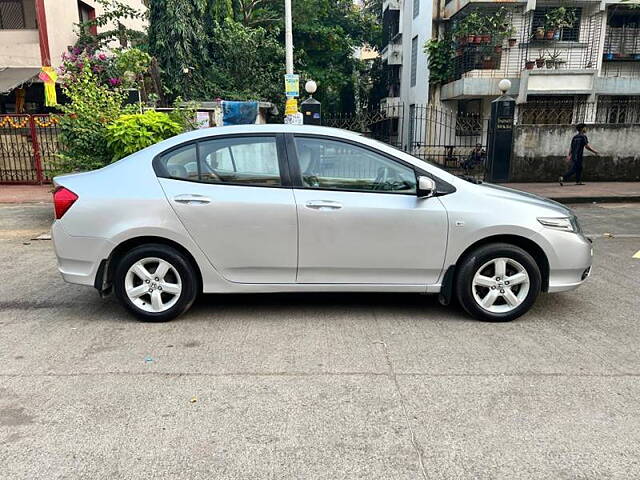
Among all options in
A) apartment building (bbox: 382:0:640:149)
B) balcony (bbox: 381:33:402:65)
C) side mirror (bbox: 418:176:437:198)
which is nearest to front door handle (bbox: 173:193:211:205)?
side mirror (bbox: 418:176:437:198)

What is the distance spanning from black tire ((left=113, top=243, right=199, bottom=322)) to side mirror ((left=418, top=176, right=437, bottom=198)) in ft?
6.72

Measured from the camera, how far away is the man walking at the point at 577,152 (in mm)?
13703

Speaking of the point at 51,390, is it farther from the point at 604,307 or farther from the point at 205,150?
the point at 604,307

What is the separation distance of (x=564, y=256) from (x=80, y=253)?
4144mm

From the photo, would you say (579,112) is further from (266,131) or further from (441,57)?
(266,131)

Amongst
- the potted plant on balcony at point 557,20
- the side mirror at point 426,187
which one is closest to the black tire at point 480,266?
the side mirror at point 426,187

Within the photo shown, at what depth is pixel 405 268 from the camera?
4516mm

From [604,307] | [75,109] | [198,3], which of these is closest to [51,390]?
[604,307]

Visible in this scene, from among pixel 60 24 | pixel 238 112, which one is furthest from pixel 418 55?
pixel 60 24

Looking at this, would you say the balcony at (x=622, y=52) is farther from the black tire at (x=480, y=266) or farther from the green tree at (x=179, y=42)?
the black tire at (x=480, y=266)

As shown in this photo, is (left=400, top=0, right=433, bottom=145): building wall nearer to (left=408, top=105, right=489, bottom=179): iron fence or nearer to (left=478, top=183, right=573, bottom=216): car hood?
(left=408, top=105, right=489, bottom=179): iron fence

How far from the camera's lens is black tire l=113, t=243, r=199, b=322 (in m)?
4.45

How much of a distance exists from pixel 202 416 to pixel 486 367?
6.50 ft

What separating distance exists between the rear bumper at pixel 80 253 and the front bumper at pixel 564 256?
369cm
